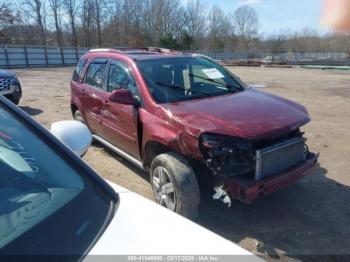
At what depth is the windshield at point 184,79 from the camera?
4160 mm

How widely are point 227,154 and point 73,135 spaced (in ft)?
5.13

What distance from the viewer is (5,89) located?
8859 millimetres

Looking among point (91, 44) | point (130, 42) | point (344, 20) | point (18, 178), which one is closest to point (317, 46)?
point (130, 42)

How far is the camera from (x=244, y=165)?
3.41 m

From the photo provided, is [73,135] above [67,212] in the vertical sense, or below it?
above

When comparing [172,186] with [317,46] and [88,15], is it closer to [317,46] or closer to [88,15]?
[88,15]

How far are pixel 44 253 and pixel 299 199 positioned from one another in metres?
3.50

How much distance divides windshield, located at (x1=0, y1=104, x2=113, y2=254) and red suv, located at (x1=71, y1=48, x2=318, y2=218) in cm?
176

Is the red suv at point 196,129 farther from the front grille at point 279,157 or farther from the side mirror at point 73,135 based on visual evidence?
the side mirror at point 73,135

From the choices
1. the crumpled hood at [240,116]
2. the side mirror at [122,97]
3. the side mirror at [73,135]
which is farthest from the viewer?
the side mirror at [122,97]

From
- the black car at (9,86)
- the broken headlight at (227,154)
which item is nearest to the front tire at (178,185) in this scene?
the broken headlight at (227,154)

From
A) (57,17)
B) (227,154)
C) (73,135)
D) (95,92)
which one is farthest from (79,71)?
(57,17)

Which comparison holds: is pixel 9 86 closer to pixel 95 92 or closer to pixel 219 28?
pixel 95 92

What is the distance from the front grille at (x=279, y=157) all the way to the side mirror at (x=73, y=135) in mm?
1745
